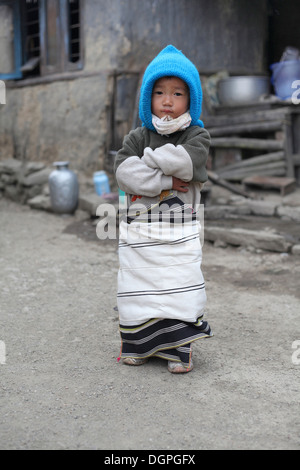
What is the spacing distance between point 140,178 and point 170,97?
1.33ft

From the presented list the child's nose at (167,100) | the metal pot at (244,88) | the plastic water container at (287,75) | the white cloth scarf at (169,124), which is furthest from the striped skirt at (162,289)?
the plastic water container at (287,75)

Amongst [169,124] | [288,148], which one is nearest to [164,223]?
[169,124]

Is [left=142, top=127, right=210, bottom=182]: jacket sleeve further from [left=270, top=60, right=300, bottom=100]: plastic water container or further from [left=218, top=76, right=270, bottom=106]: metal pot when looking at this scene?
[left=270, top=60, right=300, bottom=100]: plastic water container

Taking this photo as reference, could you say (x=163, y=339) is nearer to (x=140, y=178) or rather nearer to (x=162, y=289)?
(x=162, y=289)

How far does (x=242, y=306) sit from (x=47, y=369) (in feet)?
4.88

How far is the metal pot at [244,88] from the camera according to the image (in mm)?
7234

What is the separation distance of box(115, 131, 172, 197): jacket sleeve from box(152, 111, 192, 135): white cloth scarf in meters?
0.17

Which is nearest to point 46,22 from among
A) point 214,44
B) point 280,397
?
point 214,44

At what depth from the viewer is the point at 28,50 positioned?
27.7 ft

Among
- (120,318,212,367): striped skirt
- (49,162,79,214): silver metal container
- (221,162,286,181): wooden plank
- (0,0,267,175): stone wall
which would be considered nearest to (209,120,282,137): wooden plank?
(221,162,286,181): wooden plank

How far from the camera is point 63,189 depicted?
21.5 ft

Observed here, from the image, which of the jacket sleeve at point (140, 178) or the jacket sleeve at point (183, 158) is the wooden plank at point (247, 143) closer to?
the jacket sleeve at point (183, 158)

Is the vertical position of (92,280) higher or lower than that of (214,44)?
lower
